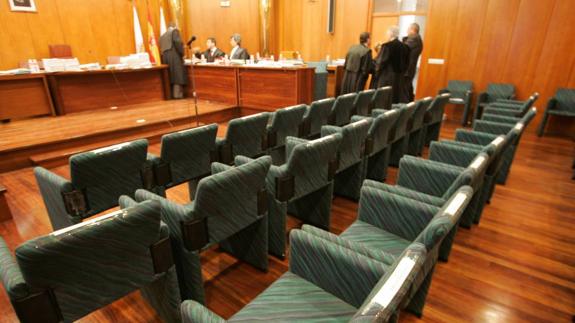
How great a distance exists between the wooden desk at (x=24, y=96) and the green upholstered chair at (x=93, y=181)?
12.4ft

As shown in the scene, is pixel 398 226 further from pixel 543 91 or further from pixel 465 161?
pixel 543 91

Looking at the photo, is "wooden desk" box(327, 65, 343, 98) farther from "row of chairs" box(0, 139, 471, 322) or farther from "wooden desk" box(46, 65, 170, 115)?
"row of chairs" box(0, 139, 471, 322)

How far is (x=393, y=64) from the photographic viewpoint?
530cm

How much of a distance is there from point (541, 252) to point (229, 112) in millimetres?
5095

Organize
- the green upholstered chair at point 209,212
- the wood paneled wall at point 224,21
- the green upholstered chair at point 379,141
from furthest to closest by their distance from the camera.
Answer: the wood paneled wall at point 224,21 → the green upholstered chair at point 379,141 → the green upholstered chair at point 209,212

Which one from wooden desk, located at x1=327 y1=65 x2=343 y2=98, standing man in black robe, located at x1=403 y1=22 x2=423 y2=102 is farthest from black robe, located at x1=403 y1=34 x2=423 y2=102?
wooden desk, located at x1=327 y1=65 x2=343 y2=98

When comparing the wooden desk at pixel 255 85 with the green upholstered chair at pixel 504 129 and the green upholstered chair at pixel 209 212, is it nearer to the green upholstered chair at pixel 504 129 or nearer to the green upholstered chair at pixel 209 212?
the green upholstered chair at pixel 504 129

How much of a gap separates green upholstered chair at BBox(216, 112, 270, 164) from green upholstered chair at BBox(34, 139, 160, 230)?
0.69 m

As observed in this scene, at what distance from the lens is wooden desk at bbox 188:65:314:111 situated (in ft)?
18.1

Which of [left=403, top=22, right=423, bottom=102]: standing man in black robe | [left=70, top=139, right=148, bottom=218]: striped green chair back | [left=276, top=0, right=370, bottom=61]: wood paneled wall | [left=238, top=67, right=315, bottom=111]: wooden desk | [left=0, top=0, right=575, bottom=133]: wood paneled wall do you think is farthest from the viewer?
[left=276, top=0, right=370, bottom=61]: wood paneled wall

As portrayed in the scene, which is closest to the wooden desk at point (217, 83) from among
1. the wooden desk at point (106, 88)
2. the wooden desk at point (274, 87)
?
the wooden desk at point (274, 87)

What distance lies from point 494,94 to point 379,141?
4.04m

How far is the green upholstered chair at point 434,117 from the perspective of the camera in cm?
407

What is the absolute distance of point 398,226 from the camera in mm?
1736
